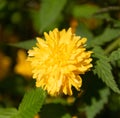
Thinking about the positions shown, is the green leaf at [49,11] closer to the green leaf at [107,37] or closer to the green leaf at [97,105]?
the green leaf at [107,37]

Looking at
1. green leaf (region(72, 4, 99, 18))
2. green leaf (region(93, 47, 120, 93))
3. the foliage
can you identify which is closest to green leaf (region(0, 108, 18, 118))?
the foliage

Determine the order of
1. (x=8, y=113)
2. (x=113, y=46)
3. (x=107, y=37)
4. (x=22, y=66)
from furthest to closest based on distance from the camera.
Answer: (x=22, y=66), (x=113, y=46), (x=107, y=37), (x=8, y=113)

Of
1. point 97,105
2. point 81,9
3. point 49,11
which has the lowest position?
point 97,105

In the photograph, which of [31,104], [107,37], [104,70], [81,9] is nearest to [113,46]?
[107,37]

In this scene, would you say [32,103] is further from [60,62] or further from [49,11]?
[49,11]

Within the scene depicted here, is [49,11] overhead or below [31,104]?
overhead

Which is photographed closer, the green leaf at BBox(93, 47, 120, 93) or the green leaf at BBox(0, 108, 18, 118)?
the green leaf at BBox(93, 47, 120, 93)

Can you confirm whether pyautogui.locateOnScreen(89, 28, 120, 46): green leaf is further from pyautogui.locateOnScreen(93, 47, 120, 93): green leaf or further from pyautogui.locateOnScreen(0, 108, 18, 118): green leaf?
pyautogui.locateOnScreen(0, 108, 18, 118): green leaf
